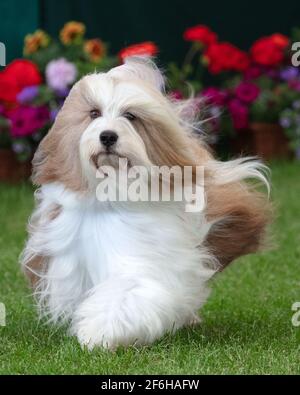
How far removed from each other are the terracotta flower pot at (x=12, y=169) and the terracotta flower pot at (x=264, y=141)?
7.08ft

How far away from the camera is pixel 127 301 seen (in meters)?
4.77

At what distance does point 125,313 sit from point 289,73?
21.8ft

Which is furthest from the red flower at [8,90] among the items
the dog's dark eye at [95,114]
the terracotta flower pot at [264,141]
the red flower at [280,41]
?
the dog's dark eye at [95,114]

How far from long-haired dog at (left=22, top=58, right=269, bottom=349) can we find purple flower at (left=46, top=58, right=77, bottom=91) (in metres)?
4.32

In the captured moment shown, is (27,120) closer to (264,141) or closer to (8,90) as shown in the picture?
(8,90)

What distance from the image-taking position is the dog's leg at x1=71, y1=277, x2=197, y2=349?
4730mm

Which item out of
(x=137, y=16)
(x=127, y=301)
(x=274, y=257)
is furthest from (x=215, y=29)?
(x=127, y=301)

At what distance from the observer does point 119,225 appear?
494 centimetres

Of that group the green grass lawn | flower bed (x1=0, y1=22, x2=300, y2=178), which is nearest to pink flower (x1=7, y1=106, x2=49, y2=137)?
flower bed (x1=0, y1=22, x2=300, y2=178)

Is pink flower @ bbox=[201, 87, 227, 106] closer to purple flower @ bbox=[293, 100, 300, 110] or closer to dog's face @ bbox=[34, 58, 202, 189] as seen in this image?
purple flower @ bbox=[293, 100, 300, 110]

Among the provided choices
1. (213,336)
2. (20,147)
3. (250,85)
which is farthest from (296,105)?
(213,336)

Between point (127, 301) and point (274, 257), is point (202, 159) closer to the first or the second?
point (127, 301)
